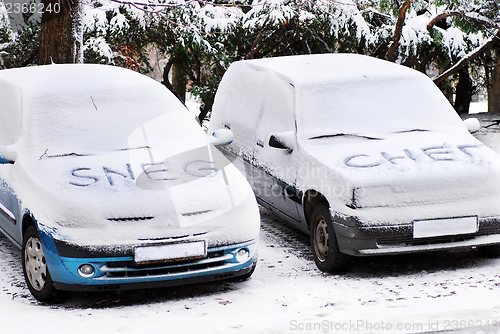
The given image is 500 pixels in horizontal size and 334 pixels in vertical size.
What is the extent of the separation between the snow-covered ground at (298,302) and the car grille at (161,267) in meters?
0.26

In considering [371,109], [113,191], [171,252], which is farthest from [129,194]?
[371,109]

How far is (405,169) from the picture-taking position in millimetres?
5789

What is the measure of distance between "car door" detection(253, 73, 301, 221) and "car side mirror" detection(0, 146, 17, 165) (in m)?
2.28

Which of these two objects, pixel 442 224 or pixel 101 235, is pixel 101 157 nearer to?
pixel 101 235

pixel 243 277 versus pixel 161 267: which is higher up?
pixel 161 267

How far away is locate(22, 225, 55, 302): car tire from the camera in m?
5.12

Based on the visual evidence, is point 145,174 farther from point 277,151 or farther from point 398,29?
point 398,29

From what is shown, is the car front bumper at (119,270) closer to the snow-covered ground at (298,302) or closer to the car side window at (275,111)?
the snow-covered ground at (298,302)

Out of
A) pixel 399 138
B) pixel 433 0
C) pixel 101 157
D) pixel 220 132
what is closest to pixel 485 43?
pixel 433 0

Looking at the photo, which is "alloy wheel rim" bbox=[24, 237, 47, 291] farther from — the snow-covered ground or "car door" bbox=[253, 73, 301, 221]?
"car door" bbox=[253, 73, 301, 221]

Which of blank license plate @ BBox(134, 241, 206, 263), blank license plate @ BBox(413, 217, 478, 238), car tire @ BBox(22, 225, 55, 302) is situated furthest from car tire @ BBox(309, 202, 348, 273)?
car tire @ BBox(22, 225, 55, 302)

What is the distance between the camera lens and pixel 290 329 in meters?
4.59

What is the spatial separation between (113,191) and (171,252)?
61 centimetres

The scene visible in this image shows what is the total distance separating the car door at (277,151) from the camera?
6.51 metres
